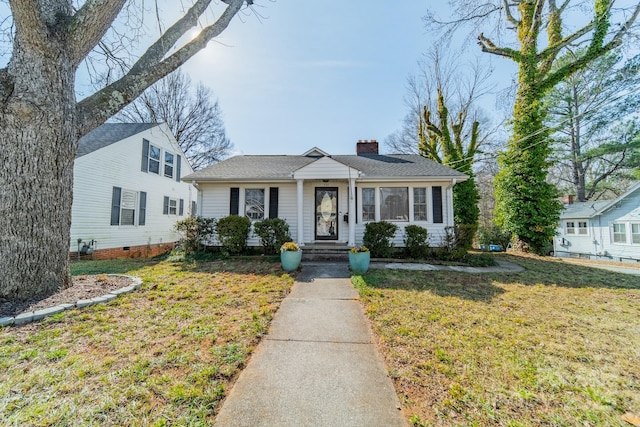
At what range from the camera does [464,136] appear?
18234 millimetres

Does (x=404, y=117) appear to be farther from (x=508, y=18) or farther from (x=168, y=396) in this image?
(x=168, y=396)

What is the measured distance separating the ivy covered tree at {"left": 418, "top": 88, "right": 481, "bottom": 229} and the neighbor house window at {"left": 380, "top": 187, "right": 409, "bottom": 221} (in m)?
4.65

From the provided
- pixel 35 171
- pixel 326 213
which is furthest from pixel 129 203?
pixel 326 213

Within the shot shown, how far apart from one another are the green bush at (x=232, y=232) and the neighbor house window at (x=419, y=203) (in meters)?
6.03

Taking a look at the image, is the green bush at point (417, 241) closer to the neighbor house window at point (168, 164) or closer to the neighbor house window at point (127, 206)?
the neighbor house window at point (127, 206)

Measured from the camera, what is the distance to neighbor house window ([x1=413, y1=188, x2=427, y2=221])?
9.13 meters

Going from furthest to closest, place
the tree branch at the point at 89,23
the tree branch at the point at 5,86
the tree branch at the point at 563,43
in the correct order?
the tree branch at the point at 563,43, the tree branch at the point at 89,23, the tree branch at the point at 5,86

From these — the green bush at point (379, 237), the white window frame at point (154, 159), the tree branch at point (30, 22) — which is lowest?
the green bush at point (379, 237)

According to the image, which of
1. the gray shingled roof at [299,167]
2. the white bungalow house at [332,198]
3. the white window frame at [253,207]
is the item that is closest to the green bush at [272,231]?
the white bungalow house at [332,198]

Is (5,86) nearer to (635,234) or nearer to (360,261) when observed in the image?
(360,261)

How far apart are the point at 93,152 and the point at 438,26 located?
16381 millimetres

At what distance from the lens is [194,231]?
27.8 feet

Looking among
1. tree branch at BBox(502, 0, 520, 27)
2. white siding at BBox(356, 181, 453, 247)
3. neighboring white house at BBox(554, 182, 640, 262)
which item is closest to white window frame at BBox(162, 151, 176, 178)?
white siding at BBox(356, 181, 453, 247)

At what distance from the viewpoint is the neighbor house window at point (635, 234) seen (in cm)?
1405
